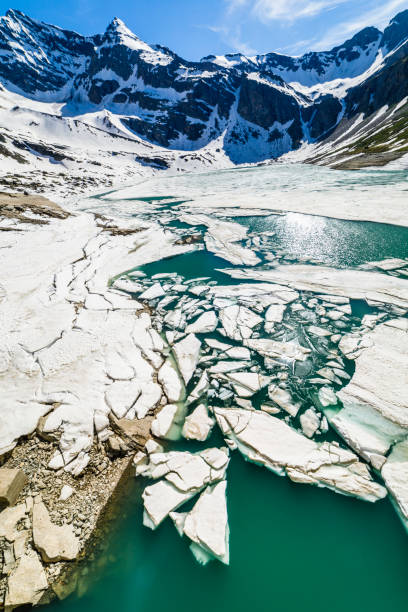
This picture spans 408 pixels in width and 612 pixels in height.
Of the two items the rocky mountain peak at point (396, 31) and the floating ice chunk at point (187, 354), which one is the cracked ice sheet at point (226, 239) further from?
the rocky mountain peak at point (396, 31)

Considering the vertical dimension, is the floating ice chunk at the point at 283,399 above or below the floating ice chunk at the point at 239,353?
below

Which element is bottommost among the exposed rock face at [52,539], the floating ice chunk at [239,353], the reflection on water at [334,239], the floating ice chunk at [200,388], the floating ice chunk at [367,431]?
the exposed rock face at [52,539]

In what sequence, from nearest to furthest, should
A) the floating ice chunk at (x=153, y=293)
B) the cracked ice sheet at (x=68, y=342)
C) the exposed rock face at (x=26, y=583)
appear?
the exposed rock face at (x=26, y=583)
the cracked ice sheet at (x=68, y=342)
the floating ice chunk at (x=153, y=293)

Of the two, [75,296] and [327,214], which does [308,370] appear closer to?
[75,296]

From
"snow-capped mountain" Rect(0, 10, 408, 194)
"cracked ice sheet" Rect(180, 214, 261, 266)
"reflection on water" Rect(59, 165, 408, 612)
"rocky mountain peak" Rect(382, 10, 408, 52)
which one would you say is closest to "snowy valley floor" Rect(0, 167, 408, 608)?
"reflection on water" Rect(59, 165, 408, 612)

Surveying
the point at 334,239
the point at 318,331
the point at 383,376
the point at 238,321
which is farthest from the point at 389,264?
the point at 238,321

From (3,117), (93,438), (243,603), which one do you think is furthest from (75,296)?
(3,117)

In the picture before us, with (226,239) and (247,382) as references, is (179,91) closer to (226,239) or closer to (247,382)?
(226,239)

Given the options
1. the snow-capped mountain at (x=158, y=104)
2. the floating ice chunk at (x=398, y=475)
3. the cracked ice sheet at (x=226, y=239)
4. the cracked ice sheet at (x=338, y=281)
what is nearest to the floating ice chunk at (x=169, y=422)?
the floating ice chunk at (x=398, y=475)
